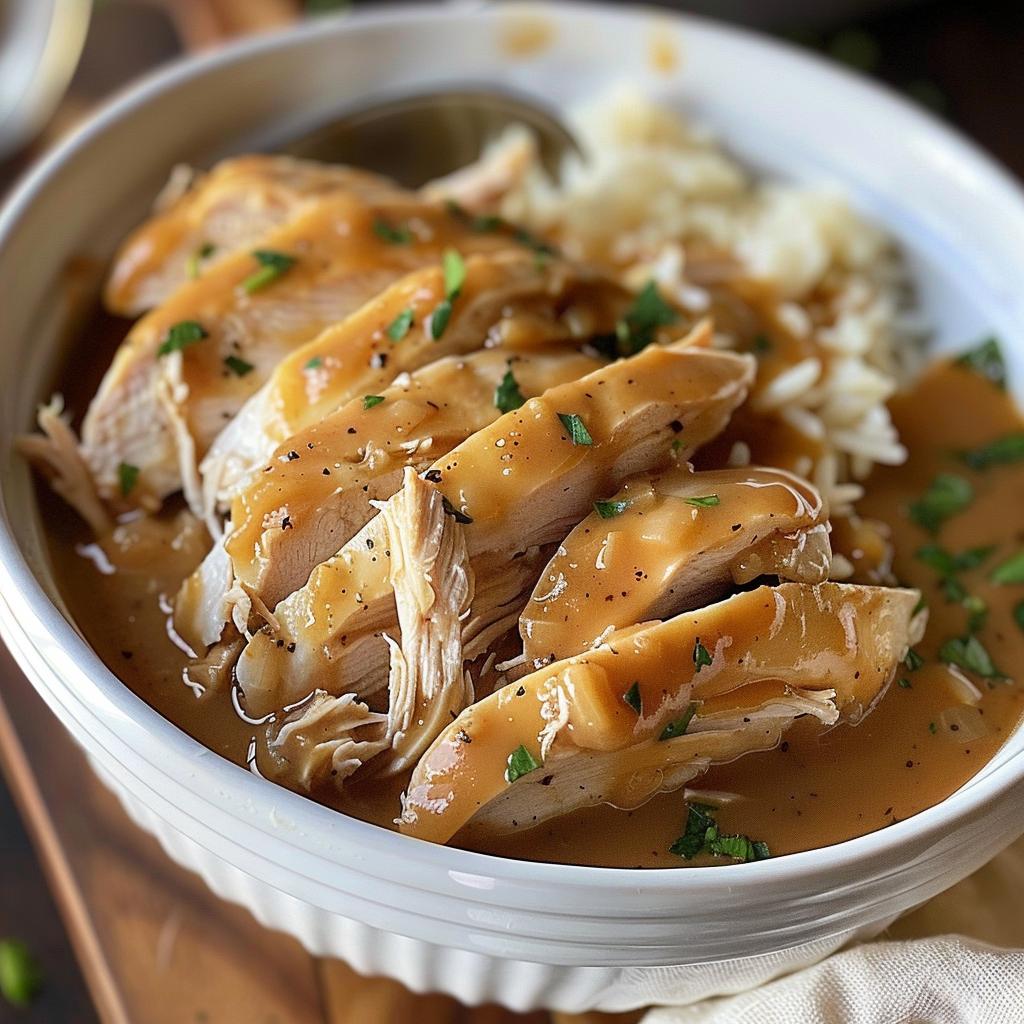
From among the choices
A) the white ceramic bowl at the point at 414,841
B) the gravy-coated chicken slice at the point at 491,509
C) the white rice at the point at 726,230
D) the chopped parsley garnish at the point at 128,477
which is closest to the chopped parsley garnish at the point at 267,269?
the chopped parsley garnish at the point at 128,477

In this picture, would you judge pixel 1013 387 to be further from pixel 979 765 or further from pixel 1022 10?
pixel 1022 10

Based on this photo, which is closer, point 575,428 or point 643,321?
point 575,428

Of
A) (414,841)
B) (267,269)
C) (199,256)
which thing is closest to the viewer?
(414,841)

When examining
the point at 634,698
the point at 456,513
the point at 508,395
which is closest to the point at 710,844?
the point at 634,698

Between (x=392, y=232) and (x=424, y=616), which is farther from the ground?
(x=392, y=232)

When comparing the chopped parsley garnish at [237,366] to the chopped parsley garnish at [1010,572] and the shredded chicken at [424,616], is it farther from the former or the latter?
the chopped parsley garnish at [1010,572]

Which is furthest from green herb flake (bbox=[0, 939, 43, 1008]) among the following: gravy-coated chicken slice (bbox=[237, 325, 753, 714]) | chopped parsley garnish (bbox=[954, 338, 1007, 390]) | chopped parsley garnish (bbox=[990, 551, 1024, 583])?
chopped parsley garnish (bbox=[954, 338, 1007, 390])

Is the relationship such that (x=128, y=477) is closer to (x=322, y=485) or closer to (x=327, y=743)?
(x=322, y=485)

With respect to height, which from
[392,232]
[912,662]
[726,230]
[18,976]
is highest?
[392,232]
